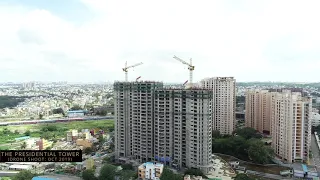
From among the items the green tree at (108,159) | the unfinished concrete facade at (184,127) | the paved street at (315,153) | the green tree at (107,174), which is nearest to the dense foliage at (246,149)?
the paved street at (315,153)

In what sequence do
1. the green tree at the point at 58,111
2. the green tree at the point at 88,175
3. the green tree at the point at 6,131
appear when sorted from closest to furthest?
the green tree at the point at 88,175 → the green tree at the point at 6,131 → the green tree at the point at 58,111

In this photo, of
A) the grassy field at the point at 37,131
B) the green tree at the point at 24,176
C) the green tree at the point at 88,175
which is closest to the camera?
the green tree at the point at 24,176

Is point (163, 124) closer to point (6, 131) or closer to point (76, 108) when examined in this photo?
point (6, 131)

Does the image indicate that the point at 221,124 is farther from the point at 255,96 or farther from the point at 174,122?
the point at 174,122

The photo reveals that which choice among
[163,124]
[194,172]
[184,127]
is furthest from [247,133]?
[194,172]

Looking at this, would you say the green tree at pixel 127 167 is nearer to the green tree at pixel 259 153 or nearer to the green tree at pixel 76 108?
the green tree at pixel 259 153

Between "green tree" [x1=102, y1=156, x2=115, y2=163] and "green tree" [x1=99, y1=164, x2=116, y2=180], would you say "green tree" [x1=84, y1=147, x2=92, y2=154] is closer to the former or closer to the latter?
"green tree" [x1=102, y1=156, x2=115, y2=163]
